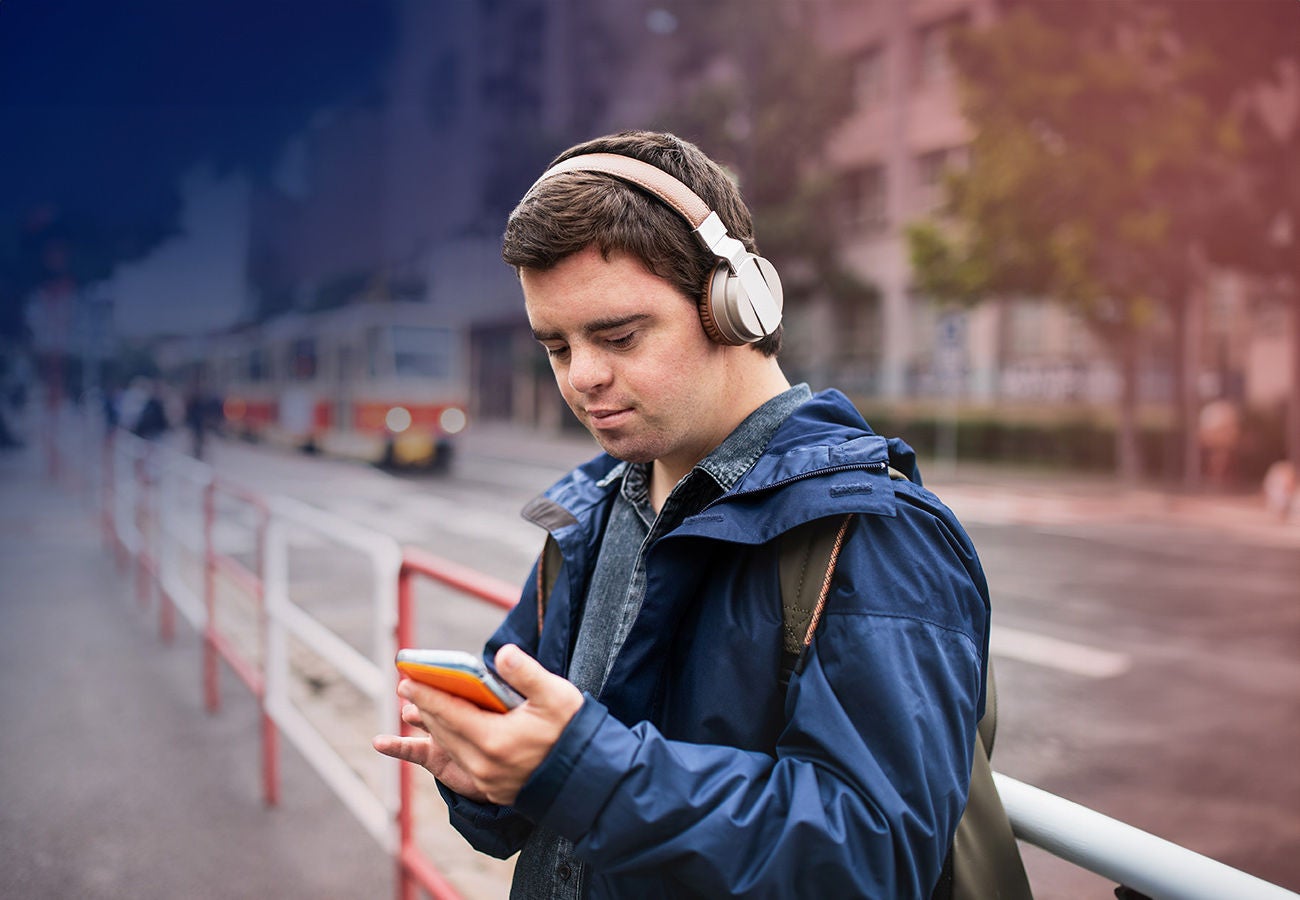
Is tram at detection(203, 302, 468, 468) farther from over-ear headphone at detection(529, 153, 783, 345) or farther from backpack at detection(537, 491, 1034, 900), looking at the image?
backpack at detection(537, 491, 1034, 900)

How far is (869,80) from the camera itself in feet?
63.4

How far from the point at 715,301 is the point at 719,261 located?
41 mm

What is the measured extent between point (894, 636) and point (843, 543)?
3.5 inches

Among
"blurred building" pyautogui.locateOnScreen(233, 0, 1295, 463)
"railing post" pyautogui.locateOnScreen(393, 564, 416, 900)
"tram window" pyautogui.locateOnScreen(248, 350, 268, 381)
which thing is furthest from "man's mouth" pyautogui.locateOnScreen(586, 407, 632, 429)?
"tram window" pyautogui.locateOnScreen(248, 350, 268, 381)

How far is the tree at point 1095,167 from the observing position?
12.6m

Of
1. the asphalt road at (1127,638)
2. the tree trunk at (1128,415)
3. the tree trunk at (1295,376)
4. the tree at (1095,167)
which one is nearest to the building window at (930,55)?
the tree at (1095,167)

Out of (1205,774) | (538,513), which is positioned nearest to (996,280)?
(1205,774)

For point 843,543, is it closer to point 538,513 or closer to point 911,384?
point 538,513

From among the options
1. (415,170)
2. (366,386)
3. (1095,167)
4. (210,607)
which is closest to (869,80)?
(1095,167)

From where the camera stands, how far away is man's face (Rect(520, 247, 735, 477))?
908mm

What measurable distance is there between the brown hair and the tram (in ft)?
28.2

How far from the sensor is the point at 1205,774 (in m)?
3.90

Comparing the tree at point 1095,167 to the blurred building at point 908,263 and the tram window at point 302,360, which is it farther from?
the tram window at point 302,360

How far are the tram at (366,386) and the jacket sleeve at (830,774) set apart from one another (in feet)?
29.2
